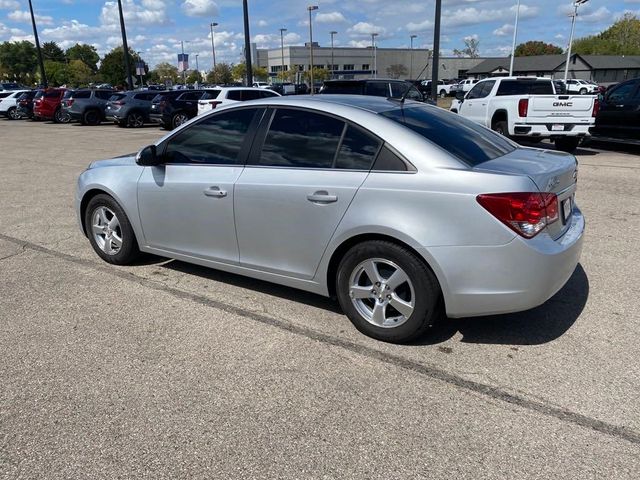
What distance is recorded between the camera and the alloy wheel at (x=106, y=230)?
5.12 meters

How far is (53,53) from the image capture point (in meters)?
129

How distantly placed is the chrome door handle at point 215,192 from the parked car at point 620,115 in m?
11.5

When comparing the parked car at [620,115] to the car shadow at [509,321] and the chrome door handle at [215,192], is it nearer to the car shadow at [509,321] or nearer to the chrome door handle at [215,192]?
the car shadow at [509,321]

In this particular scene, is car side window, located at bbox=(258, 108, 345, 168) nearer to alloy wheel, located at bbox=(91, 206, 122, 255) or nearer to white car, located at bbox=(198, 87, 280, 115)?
alloy wheel, located at bbox=(91, 206, 122, 255)

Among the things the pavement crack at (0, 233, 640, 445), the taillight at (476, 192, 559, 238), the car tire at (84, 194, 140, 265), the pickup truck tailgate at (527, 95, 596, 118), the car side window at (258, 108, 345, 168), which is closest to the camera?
the pavement crack at (0, 233, 640, 445)

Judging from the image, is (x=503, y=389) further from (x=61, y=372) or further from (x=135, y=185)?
(x=135, y=185)

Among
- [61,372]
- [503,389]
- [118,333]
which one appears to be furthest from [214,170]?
[503,389]

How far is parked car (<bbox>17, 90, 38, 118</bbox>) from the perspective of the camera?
33000 mm

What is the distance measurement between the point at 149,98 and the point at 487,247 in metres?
26.2

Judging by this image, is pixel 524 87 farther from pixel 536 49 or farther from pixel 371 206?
pixel 536 49

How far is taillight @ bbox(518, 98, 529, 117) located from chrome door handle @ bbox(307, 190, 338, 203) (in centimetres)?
965

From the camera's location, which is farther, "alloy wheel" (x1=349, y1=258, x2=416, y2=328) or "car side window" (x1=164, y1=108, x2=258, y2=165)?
"car side window" (x1=164, y1=108, x2=258, y2=165)

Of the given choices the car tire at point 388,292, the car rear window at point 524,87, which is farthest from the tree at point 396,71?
the car tire at point 388,292

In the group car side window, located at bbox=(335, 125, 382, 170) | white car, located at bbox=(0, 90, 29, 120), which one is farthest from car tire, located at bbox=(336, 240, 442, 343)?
white car, located at bbox=(0, 90, 29, 120)
